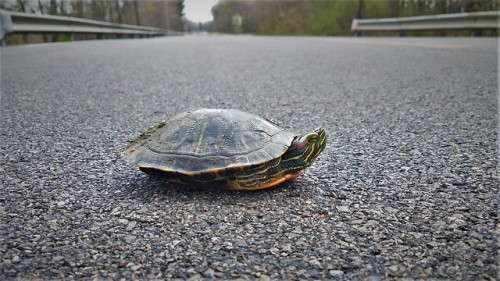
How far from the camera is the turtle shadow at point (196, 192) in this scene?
1629mm

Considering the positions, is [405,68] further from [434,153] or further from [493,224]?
[493,224]

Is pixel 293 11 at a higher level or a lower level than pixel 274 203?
higher

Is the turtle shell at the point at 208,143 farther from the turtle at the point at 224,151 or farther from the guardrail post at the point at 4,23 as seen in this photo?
the guardrail post at the point at 4,23

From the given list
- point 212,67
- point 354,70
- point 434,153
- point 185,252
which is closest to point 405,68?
point 354,70

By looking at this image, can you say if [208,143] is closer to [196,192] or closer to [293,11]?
[196,192]

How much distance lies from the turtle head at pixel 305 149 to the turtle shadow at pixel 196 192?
0.35 feet

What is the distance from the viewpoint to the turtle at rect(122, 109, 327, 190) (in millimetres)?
1695

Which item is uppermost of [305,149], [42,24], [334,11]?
[334,11]

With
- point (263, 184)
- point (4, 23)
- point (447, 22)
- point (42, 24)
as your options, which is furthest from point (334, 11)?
point (263, 184)

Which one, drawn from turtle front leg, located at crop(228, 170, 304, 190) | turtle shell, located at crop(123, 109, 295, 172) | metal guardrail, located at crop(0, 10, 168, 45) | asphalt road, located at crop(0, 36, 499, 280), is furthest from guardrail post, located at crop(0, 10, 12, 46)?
turtle front leg, located at crop(228, 170, 304, 190)

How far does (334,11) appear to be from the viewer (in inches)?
1377

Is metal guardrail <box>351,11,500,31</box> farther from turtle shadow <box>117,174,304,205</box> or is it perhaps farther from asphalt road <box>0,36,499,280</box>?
turtle shadow <box>117,174,304,205</box>

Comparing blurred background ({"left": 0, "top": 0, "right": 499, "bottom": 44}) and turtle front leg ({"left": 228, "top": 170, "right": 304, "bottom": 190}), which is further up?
blurred background ({"left": 0, "top": 0, "right": 499, "bottom": 44})

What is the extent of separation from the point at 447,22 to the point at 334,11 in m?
23.9
